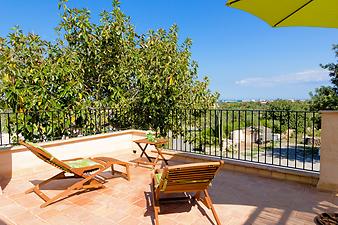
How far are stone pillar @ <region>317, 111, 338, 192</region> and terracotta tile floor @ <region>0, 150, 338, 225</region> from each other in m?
0.23

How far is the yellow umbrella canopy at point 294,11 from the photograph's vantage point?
6.97 ft

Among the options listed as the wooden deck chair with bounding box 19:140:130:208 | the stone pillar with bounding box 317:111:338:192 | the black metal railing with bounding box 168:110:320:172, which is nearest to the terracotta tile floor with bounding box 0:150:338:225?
the wooden deck chair with bounding box 19:140:130:208

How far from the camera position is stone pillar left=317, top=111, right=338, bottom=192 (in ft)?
12.5

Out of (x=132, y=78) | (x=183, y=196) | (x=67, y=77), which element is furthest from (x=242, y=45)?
(x=183, y=196)

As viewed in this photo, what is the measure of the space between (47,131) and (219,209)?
5416 mm

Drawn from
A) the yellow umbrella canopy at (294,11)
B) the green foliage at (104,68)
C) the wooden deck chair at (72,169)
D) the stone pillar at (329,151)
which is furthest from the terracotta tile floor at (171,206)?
the green foliage at (104,68)

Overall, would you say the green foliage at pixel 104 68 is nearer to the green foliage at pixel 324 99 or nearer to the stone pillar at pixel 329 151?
the stone pillar at pixel 329 151

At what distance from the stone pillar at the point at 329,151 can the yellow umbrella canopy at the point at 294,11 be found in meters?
1.98

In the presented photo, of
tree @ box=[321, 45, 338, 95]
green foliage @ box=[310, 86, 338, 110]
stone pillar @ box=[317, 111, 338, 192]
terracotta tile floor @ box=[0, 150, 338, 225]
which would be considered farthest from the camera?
tree @ box=[321, 45, 338, 95]

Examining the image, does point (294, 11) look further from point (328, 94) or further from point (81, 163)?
point (328, 94)

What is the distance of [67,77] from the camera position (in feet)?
24.4

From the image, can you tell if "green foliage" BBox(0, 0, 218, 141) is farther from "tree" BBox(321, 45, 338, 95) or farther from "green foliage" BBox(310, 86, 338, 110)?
"tree" BBox(321, 45, 338, 95)

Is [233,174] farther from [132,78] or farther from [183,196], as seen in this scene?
[132,78]

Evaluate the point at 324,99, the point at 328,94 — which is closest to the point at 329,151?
the point at 324,99
